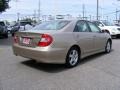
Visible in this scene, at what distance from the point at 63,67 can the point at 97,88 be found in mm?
1985

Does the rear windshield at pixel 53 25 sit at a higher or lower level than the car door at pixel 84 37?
higher

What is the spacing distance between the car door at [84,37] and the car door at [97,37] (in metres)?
0.30

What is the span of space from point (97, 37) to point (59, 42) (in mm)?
2404

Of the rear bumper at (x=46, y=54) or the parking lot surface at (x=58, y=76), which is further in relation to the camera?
the rear bumper at (x=46, y=54)

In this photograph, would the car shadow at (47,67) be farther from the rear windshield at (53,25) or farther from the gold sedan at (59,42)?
the rear windshield at (53,25)

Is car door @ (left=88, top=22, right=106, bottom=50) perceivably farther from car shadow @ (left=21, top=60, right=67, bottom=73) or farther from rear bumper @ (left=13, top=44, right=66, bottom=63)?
rear bumper @ (left=13, top=44, right=66, bottom=63)

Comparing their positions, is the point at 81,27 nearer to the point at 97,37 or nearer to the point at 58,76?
the point at 97,37

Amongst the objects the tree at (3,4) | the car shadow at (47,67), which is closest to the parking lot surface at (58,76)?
the car shadow at (47,67)

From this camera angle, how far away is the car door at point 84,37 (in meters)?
6.78

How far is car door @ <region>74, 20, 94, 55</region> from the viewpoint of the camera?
267 inches

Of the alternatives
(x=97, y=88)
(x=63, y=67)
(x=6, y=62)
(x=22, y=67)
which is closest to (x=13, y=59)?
(x=6, y=62)

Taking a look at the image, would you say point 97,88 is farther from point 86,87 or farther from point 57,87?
point 57,87

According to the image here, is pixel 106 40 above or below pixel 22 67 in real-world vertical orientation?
above

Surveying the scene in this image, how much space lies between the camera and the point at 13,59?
7621 millimetres
